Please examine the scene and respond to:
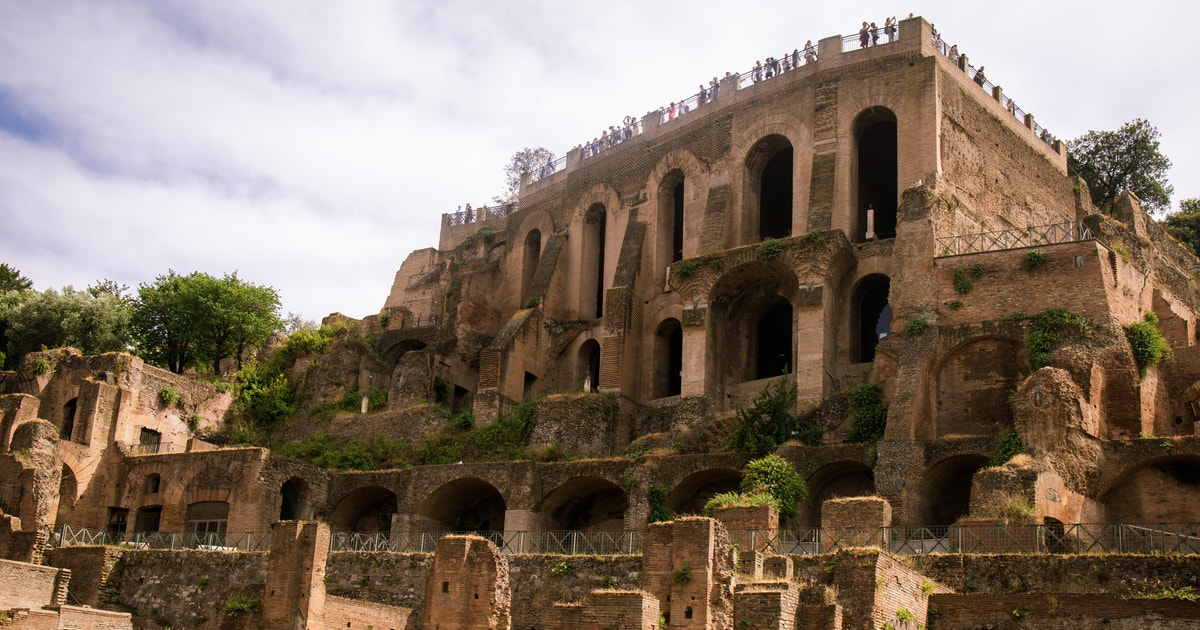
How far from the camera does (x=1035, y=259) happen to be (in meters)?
32.0

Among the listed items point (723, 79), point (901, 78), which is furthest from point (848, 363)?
point (723, 79)

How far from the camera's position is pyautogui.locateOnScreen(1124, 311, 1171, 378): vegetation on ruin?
101 ft

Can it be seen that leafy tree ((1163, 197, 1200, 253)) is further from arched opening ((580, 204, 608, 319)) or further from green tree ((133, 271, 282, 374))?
green tree ((133, 271, 282, 374))

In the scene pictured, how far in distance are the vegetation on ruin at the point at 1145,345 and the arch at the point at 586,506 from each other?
1301 centimetres

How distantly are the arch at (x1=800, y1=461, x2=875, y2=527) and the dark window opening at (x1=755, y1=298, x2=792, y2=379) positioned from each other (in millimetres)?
8469

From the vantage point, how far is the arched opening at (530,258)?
49344 mm

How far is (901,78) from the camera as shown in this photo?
3891cm

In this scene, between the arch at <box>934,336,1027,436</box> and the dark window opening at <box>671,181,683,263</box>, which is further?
the dark window opening at <box>671,181,683,263</box>

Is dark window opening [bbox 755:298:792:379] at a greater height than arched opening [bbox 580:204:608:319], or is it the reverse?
arched opening [bbox 580:204:608:319]

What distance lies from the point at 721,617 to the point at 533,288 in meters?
28.1

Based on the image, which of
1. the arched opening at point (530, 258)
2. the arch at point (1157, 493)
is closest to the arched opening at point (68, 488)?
the arched opening at point (530, 258)

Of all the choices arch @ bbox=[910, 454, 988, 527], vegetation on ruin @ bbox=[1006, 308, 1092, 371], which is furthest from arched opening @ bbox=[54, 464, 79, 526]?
vegetation on ruin @ bbox=[1006, 308, 1092, 371]

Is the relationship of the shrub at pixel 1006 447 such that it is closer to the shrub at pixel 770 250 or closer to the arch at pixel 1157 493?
the arch at pixel 1157 493

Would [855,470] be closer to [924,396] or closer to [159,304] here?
[924,396]
